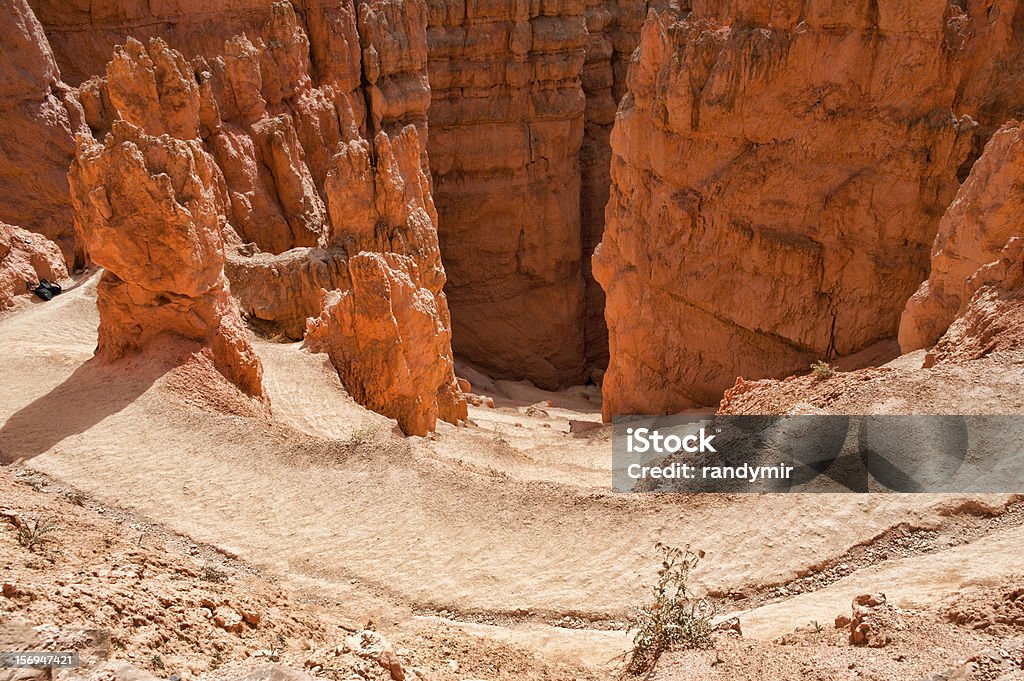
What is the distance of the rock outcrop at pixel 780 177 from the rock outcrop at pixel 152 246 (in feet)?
27.1

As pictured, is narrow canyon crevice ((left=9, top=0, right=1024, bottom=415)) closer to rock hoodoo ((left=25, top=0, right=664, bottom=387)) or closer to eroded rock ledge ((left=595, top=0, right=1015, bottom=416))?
eroded rock ledge ((left=595, top=0, right=1015, bottom=416))

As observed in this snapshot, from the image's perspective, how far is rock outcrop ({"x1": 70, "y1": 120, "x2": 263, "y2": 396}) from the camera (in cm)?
1048

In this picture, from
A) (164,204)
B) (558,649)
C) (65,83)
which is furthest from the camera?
(65,83)

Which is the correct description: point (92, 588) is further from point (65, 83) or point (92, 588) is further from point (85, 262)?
point (65, 83)

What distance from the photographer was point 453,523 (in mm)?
8078

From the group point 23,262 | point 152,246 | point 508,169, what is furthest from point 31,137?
point 508,169

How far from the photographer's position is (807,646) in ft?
16.6

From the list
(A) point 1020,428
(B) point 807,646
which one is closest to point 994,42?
(A) point 1020,428

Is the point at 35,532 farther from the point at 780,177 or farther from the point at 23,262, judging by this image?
the point at 23,262

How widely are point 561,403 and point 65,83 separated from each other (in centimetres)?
1716

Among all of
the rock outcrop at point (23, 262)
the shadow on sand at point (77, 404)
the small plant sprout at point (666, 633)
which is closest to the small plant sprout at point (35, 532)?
the shadow on sand at point (77, 404)

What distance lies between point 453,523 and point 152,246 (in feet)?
19.4

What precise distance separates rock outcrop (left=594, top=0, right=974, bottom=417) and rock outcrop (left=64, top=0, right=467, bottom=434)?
4.92 m

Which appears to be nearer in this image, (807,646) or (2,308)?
(807,646)
